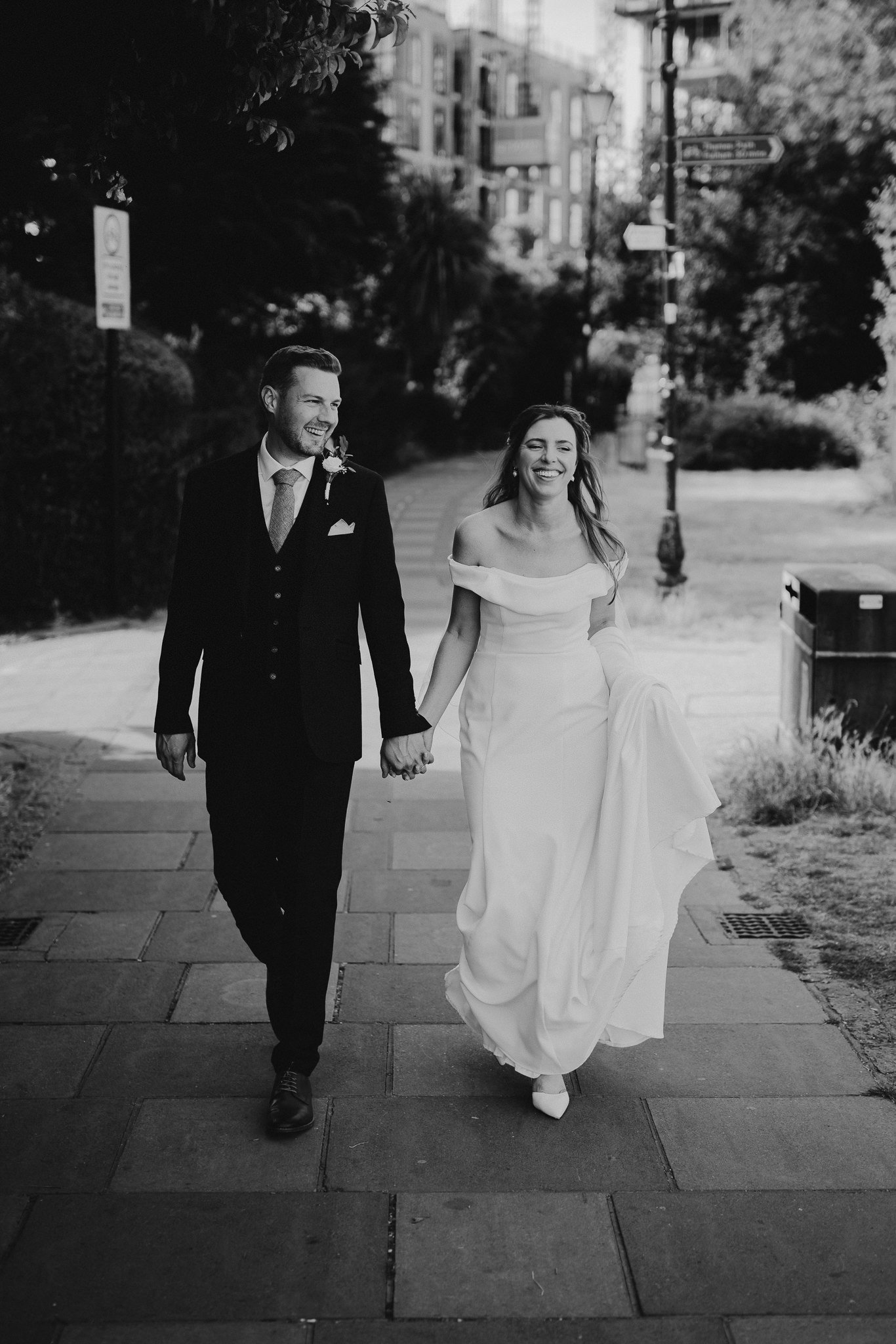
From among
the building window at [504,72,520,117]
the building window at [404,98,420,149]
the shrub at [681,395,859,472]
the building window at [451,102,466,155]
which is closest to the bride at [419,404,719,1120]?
the shrub at [681,395,859,472]

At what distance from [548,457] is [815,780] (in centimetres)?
331

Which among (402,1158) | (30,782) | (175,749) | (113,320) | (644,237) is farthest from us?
(644,237)

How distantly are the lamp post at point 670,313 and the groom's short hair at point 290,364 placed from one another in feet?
28.7

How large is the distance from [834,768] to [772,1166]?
3.44 m

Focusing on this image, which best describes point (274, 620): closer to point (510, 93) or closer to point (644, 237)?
point (644, 237)

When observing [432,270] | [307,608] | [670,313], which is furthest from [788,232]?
[307,608]

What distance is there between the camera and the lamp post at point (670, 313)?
1206 centimetres

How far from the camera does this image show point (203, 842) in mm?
6141

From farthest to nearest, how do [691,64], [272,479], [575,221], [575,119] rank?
[575,119] < [575,221] < [691,64] < [272,479]

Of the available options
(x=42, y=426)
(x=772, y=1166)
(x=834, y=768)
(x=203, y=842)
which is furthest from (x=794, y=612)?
(x=42, y=426)

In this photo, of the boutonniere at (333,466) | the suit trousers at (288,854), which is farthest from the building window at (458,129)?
the suit trousers at (288,854)

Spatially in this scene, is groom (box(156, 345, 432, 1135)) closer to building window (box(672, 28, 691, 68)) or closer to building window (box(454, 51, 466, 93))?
building window (box(672, 28, 691, 68))

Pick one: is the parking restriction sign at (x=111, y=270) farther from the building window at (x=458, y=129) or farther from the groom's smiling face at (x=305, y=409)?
the building window at (x=458, y=129)

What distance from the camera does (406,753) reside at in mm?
3865
